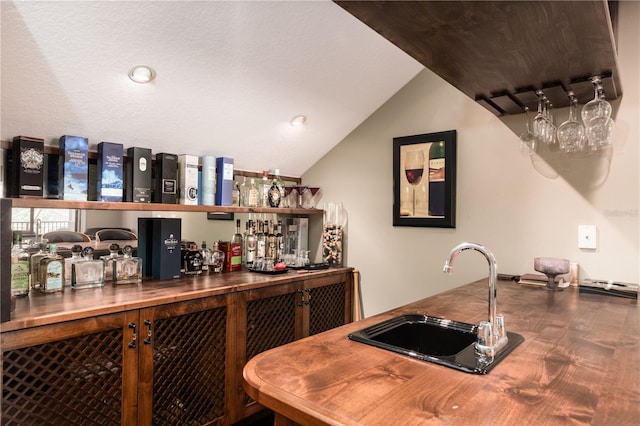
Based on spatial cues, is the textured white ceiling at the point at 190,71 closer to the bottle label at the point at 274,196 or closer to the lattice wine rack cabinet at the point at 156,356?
the bottle label at the point at 274,196

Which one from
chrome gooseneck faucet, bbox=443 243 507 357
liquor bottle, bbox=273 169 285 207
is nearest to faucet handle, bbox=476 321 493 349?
chrome gooseneck faucet, bbox=443 243 507 357

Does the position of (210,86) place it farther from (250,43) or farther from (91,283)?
(91,283)

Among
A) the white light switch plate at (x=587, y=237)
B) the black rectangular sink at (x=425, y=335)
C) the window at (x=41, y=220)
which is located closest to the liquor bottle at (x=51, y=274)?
the window at (x=41, y=220)

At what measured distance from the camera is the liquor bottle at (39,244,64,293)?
1.84 meters

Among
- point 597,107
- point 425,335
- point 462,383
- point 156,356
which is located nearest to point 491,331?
point 462,383

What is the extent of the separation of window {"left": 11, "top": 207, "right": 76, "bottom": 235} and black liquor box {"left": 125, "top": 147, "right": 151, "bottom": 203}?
0.98ft

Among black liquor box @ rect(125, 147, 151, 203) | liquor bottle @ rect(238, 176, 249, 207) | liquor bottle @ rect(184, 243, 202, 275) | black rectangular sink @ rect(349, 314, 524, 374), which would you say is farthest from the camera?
liquor bottle @ rect(238, 176, 249, 207)

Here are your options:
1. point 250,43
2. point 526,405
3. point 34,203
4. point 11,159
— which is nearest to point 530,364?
point 526,405

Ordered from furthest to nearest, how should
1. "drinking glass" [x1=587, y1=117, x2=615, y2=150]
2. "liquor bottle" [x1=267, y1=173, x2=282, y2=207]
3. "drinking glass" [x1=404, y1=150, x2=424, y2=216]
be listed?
1. "liquor bottle" [x1=267, y1=173, x2=282, y2=207]
2. "drinking glass" [x1=404, y1=150, x2=424, y2=216]
3. "drinking glass" [x1=587, y1=117, x2=615, y2=150]

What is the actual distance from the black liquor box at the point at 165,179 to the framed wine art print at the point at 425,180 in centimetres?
148

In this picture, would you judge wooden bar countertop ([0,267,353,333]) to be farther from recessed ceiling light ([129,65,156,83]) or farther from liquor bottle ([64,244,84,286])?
recessed ceiling light ([129,65,156,83])

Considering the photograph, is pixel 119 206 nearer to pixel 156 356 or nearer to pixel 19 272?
pixel 19 272

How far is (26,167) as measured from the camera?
1.81m

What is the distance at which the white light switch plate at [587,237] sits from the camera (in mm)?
2072
